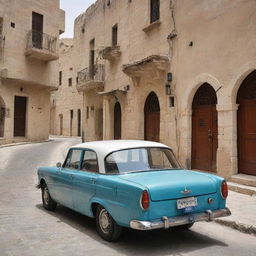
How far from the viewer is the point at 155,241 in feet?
14.9

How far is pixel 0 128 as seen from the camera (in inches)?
850

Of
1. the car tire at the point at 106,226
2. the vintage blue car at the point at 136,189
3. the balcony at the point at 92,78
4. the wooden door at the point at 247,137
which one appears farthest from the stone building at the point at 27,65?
the car tire at the point at 106,226

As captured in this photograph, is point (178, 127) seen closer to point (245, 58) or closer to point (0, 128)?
point (245, 58)

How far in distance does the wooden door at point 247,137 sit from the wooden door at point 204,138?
100cm

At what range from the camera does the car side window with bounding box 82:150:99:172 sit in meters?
5.07

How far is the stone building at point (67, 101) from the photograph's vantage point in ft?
111

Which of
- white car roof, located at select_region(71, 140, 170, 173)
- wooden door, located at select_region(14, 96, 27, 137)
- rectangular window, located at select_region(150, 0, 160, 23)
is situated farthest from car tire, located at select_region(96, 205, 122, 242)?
wooden door, located at select_region(14, 96, 27, 137)

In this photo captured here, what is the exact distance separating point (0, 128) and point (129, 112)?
11.4 metres

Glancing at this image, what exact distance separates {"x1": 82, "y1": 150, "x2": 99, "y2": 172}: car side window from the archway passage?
4882mm

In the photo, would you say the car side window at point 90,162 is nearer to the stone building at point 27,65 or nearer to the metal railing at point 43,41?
the stone building at point 27,65

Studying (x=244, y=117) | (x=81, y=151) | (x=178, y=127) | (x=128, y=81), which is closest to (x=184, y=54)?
(x=178, y=127)

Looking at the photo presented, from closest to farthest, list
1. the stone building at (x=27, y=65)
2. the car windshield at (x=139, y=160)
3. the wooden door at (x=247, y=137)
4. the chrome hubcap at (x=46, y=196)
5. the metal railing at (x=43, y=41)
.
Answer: the car windshield at (x=139, y=160) < the chrome hubcap at (x=46, y=196) < the wooden door at (x=247, y=137) < the stone building at (x=27, y=65) < the metal railing at (x=43, y=41)

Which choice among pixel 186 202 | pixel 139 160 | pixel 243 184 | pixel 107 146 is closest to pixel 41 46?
pixel 243 184

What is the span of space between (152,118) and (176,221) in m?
9.06
